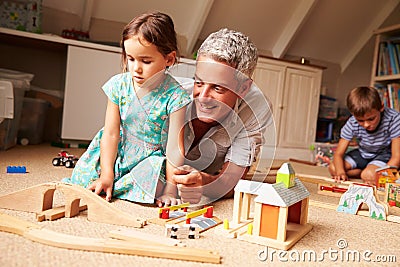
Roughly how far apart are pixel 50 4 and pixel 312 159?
202 centimetres

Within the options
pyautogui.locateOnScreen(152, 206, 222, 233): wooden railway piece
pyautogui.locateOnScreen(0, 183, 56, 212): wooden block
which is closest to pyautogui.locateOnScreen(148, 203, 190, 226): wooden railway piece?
pyautogui.locateOnScreen(152, 206, 222, 233): wooden railway piece

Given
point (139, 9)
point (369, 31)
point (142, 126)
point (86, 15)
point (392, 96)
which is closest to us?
point (142, 126)

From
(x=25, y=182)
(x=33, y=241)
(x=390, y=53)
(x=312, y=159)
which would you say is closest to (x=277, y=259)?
(x=33, y=241)

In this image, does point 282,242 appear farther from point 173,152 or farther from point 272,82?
point 272,82

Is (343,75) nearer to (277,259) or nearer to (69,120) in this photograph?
(69,120)

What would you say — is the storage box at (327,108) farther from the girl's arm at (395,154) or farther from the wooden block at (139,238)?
the wooden block at (139,238)

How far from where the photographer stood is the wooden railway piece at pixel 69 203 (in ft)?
2.55

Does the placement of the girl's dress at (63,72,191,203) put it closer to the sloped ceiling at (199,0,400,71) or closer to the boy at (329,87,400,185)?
the boy at (329,87,400,185)

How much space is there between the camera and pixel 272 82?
262cm

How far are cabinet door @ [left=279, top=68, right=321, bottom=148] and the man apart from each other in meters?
1.53

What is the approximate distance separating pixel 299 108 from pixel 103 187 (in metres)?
2.08

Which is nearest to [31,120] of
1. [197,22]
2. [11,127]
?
[11,127]

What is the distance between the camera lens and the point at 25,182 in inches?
43.1

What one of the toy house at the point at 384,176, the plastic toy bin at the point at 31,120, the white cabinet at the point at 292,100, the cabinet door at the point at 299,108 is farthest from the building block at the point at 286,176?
the cabinet door at the point at 299,108
